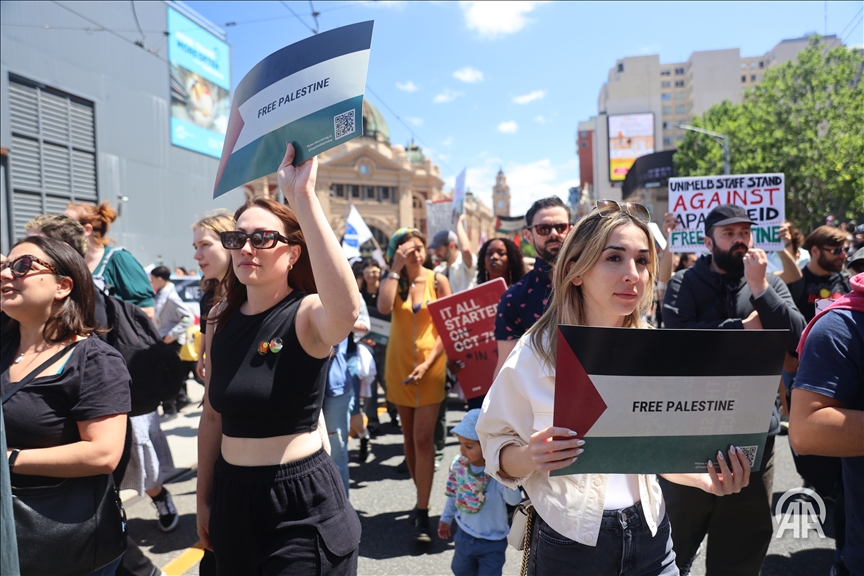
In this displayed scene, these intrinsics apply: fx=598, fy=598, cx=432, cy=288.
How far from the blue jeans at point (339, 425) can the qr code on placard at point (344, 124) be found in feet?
9.26

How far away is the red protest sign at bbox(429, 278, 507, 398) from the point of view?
4.14 metres

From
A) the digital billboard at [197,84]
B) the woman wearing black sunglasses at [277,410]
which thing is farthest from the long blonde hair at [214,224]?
the digital billboard at [197,84]

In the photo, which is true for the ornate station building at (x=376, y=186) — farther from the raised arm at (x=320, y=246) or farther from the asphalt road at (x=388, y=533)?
the raised arm at (x=320, y=246)

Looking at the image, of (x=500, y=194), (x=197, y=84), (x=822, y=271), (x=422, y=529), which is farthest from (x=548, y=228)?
(x=500, y=194)

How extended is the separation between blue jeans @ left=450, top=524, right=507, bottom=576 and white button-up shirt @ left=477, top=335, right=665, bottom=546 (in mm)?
1314

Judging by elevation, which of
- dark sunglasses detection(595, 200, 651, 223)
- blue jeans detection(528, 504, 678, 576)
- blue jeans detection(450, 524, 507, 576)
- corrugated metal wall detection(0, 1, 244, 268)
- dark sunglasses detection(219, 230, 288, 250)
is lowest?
blue jeans detection(450, 524, 507, 576)

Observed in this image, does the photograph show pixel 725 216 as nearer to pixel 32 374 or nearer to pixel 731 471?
pixel 731 471

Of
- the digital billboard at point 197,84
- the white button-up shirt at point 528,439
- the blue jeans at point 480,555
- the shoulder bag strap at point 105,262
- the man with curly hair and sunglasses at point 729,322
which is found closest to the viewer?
the white button-up shirt at point 528,439

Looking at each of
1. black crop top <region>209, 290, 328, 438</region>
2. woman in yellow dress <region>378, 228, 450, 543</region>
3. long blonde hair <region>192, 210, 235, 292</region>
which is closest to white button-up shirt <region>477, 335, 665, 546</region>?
black crop top <region>209, 290, 328, 438</region>

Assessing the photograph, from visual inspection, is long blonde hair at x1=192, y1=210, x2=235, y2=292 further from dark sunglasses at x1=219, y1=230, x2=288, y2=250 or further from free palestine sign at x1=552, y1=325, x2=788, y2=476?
free palestine sign at x1=552, y1=325, x2=788, y2=476

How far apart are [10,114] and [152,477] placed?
1538cm

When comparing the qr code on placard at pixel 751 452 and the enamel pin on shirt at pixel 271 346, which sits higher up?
the enamel pin on shirt at pixel 271 346

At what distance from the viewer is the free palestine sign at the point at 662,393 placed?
150 centimetres

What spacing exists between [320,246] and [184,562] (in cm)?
317
